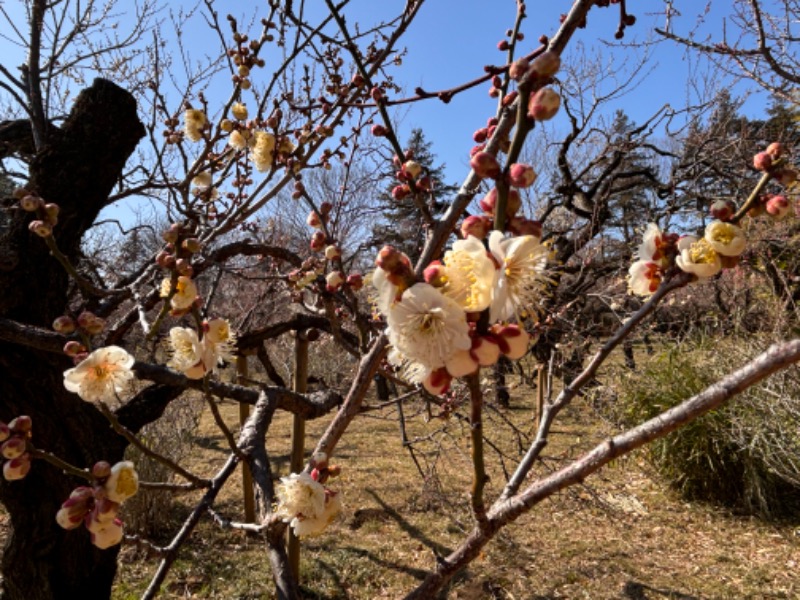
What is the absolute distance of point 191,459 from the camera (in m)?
5.38

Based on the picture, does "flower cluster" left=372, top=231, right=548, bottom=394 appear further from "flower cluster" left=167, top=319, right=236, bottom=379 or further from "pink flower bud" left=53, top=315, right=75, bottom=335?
"pink flower bud" left=53, top=315, right=75, bottom=335

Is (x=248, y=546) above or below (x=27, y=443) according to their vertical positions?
below

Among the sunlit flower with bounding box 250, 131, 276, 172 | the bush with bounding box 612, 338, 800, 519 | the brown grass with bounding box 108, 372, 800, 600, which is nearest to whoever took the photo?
the sunlit flower with bounding box 250, 131, 276, 172

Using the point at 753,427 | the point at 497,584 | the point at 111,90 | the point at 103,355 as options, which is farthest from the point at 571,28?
the point at 753,427

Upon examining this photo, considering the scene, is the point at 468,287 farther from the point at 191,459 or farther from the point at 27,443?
the point at 191,459

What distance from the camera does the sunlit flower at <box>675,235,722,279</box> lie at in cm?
66

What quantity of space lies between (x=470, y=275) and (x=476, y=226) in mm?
51

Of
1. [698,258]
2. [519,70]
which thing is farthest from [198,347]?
[698,258]

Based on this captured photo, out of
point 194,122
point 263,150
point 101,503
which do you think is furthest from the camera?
point 194,122

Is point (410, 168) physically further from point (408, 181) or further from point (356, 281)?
point (356, 281)

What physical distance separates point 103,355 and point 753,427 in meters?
4.27

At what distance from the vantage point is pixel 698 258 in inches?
27.4

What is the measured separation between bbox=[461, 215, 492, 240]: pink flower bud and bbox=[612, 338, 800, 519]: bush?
12.8 ft

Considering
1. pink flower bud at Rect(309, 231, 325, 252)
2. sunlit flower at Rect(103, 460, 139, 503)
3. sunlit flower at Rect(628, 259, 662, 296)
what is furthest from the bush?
sunlit flower at Rect(103, 460, 139, 503)
